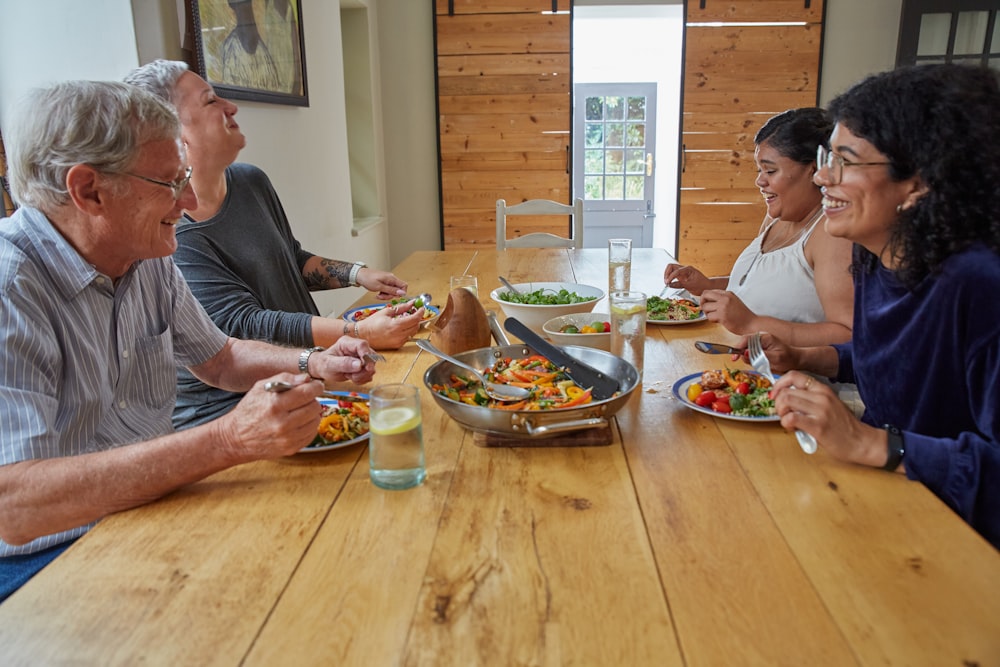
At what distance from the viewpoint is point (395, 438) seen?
1065mm

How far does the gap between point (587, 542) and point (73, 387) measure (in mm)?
885

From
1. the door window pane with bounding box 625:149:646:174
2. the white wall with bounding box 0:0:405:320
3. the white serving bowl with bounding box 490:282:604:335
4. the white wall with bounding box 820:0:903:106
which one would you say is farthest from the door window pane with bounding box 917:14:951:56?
the white serving bowl with bounding box 490:282:604:335

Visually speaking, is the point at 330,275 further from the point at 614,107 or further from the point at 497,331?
the point at 614,107

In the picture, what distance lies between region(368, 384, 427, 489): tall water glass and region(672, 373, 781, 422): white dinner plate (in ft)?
1.75

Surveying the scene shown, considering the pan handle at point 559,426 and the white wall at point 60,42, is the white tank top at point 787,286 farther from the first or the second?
the white wall at point 60,42

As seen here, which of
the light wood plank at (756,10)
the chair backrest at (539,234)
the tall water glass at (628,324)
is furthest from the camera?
the light wood plank at (756,10)

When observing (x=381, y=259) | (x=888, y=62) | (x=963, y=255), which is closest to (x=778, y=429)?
(x=963, y=255)

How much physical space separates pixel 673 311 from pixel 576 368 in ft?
2.66

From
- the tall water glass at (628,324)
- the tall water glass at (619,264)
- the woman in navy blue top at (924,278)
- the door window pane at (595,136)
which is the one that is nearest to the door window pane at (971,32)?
the door window pane at (595,136)

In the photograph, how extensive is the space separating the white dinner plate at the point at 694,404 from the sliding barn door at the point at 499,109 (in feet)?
13.4


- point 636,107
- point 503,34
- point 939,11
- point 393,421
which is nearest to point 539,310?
point 393,421

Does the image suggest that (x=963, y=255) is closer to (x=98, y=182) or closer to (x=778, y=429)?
(x=778, y=429)

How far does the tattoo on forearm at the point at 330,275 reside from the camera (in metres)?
2.43

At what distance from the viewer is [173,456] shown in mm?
1049
